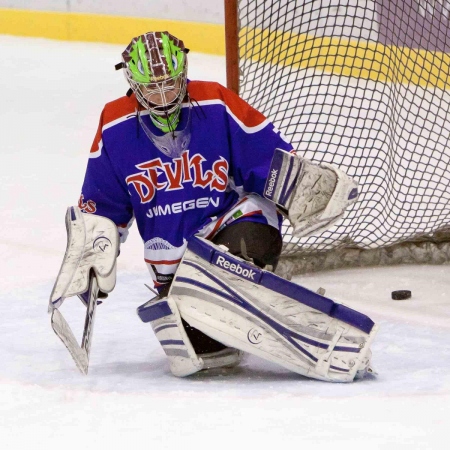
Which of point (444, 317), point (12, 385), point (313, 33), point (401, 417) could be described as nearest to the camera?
point (401, 417)

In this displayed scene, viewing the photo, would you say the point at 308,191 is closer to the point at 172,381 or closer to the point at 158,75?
the point at 158,75

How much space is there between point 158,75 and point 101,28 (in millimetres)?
5716

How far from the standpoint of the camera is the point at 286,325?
2205 millimetres

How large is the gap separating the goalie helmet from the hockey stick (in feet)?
1.37

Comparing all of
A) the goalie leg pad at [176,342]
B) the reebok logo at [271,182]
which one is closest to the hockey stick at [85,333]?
the goalie leg pad at [176,342]

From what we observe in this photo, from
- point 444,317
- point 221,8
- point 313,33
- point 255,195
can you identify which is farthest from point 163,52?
point 221,8

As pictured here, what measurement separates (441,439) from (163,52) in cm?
109

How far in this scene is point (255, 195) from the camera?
8.00 feet

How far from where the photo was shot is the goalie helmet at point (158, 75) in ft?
7.43

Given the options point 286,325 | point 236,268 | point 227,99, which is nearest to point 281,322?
point 286,325

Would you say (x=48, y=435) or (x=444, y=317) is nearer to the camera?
(x=48, y=435)

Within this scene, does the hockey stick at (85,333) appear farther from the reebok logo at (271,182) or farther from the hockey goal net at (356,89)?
the hockey goal net at (356,89)

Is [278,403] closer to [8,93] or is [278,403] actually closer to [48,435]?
[48,435]

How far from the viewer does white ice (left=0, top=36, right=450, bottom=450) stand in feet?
6.00
